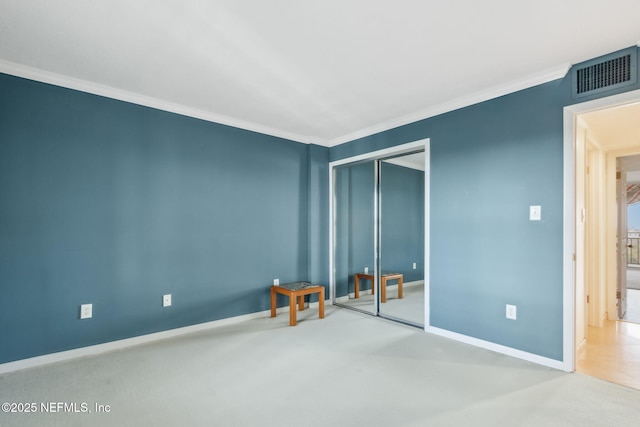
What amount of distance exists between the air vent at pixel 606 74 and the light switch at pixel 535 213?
0.90m

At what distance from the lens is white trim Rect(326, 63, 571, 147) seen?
8.29 ft

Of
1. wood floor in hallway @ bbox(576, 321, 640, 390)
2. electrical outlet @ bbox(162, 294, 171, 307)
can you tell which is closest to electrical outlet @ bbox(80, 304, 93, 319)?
electrical outlet @ bbox(162, 294, 171, 307)

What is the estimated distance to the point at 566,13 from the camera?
6.09ft

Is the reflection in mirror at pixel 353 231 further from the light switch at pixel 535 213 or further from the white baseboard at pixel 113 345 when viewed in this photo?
the light switch at pixel 535 213

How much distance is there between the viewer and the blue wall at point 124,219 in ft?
8.16

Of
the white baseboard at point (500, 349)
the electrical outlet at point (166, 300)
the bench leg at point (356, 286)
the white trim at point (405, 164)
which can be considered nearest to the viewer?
the white baseboard at point (500, 349)

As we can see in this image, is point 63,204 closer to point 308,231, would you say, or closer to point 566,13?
point 308,231

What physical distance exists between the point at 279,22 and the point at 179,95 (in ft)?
5.12

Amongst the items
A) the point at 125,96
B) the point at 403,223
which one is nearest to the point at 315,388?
the point at 125,96

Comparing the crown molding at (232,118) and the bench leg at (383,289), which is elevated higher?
the crown molding at (232,118)

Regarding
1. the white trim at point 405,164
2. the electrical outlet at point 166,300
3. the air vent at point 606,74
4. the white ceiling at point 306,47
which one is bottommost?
the electrical outlet at point 166,300

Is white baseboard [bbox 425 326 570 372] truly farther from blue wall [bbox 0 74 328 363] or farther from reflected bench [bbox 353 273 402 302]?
blue wall [bbox 0 74 328 363]

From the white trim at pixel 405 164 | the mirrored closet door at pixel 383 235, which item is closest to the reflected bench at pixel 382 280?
the mirrored closet door at pixel 383 235

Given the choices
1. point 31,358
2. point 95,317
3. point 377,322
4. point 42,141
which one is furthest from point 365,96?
point 31,358
